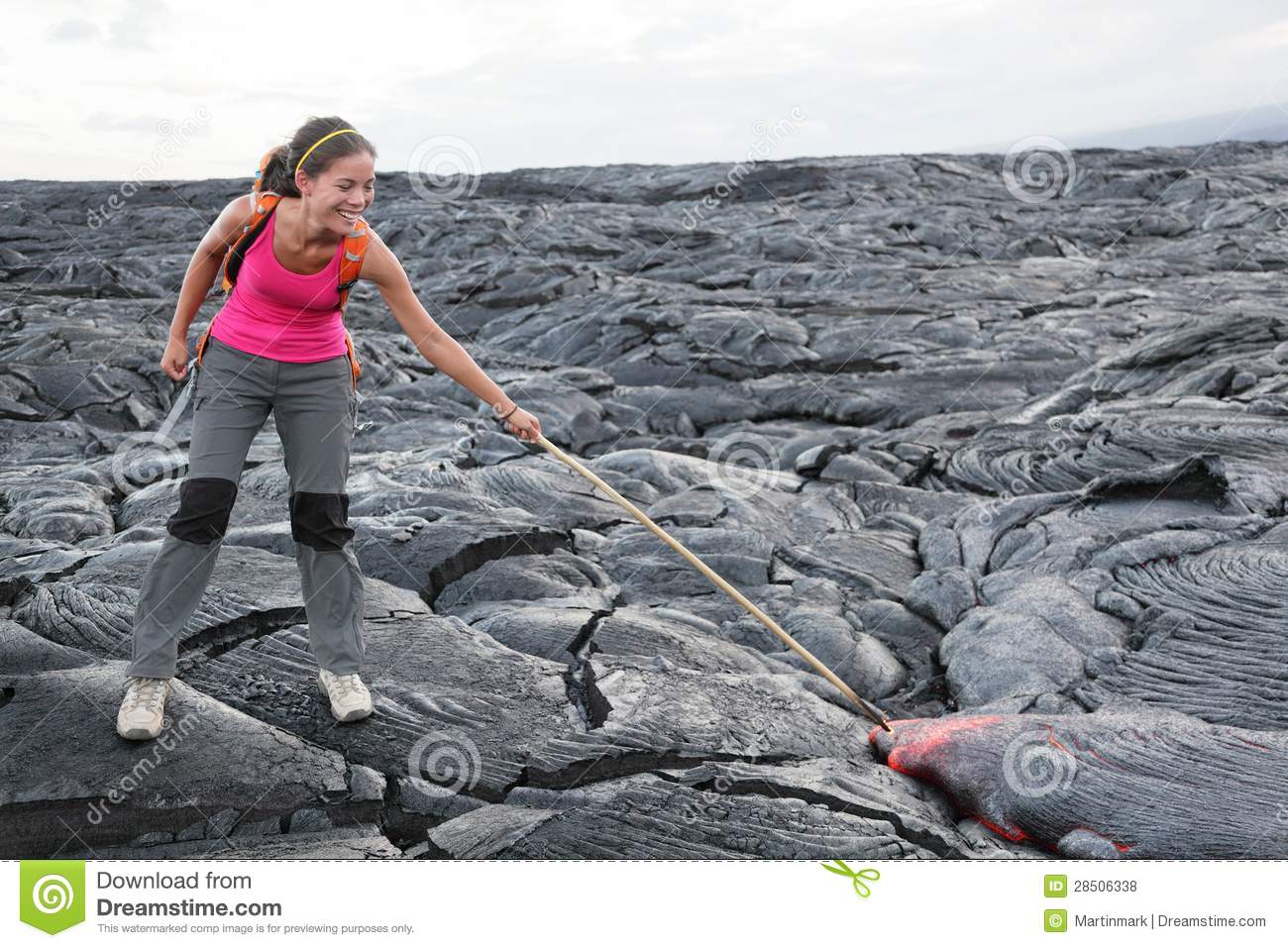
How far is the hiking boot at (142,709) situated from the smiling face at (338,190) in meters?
2.24

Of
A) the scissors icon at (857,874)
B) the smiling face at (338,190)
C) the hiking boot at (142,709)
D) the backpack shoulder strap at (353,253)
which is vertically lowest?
the scissors icon at (857,874)

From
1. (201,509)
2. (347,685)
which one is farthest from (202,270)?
(347,685)

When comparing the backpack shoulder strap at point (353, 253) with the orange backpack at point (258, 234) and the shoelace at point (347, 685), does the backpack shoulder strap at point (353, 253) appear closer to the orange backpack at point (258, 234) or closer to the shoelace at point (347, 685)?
the orange backpack at point (258, 234)

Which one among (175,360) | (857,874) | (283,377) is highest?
(175,360)

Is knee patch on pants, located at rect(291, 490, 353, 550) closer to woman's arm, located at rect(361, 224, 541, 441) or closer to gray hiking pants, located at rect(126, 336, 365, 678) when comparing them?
gray hiking pants, located at rect(126, 336, 365, 678)

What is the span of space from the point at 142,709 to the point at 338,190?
98.3 inches

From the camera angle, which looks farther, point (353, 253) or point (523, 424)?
point (523, 424)

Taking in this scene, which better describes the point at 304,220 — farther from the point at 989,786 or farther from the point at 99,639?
the point at 989,786

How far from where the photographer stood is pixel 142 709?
441 cm

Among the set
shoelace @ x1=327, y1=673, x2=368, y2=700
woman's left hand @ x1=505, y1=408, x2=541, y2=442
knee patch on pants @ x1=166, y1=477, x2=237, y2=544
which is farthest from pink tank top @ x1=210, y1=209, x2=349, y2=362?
shoelace @ x1=327, y1=673, x2=368, y2=700

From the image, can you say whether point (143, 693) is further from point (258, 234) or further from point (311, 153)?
point (311, 153)

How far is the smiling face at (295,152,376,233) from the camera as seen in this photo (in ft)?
13.3

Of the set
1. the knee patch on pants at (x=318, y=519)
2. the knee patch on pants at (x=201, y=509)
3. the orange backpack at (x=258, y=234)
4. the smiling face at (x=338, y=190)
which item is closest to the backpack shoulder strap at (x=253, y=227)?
the orange backpack at (x=258, y=234)

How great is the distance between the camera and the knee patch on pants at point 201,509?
14.0ft
